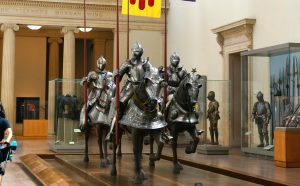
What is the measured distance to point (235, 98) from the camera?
17891mm

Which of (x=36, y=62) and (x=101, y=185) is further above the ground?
(x=36, y=62)

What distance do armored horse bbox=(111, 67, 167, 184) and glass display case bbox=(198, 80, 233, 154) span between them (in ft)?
26.0

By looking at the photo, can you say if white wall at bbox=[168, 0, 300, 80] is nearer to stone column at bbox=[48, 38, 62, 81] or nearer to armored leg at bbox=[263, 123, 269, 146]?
armored leg at bbox=[263, 123, 269, 146]

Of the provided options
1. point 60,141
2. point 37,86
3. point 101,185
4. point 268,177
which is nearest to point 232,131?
point 60,141

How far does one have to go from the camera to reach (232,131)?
1655 centimetres

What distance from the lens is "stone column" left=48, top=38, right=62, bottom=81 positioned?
29719 mm

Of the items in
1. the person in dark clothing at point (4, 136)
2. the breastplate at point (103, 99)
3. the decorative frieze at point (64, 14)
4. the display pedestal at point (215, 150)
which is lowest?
the display pedestal at point (215, 150)

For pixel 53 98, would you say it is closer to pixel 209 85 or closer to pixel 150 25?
pixel 209 85

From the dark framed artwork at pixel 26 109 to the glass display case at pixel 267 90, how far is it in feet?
53.9

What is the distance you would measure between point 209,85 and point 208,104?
680 millimetres

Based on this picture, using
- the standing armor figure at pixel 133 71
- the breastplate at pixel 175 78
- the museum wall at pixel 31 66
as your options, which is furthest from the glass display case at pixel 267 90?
the museum wall at pixel 31 66

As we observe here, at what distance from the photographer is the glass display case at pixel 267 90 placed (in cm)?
1283

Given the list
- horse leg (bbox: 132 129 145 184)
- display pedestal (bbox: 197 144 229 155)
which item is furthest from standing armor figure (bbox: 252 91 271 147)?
horse leg (bbox: 132 129 145 184)

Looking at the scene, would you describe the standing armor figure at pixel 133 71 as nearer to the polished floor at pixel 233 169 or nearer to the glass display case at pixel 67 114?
the polished floor at pixel 233 169
